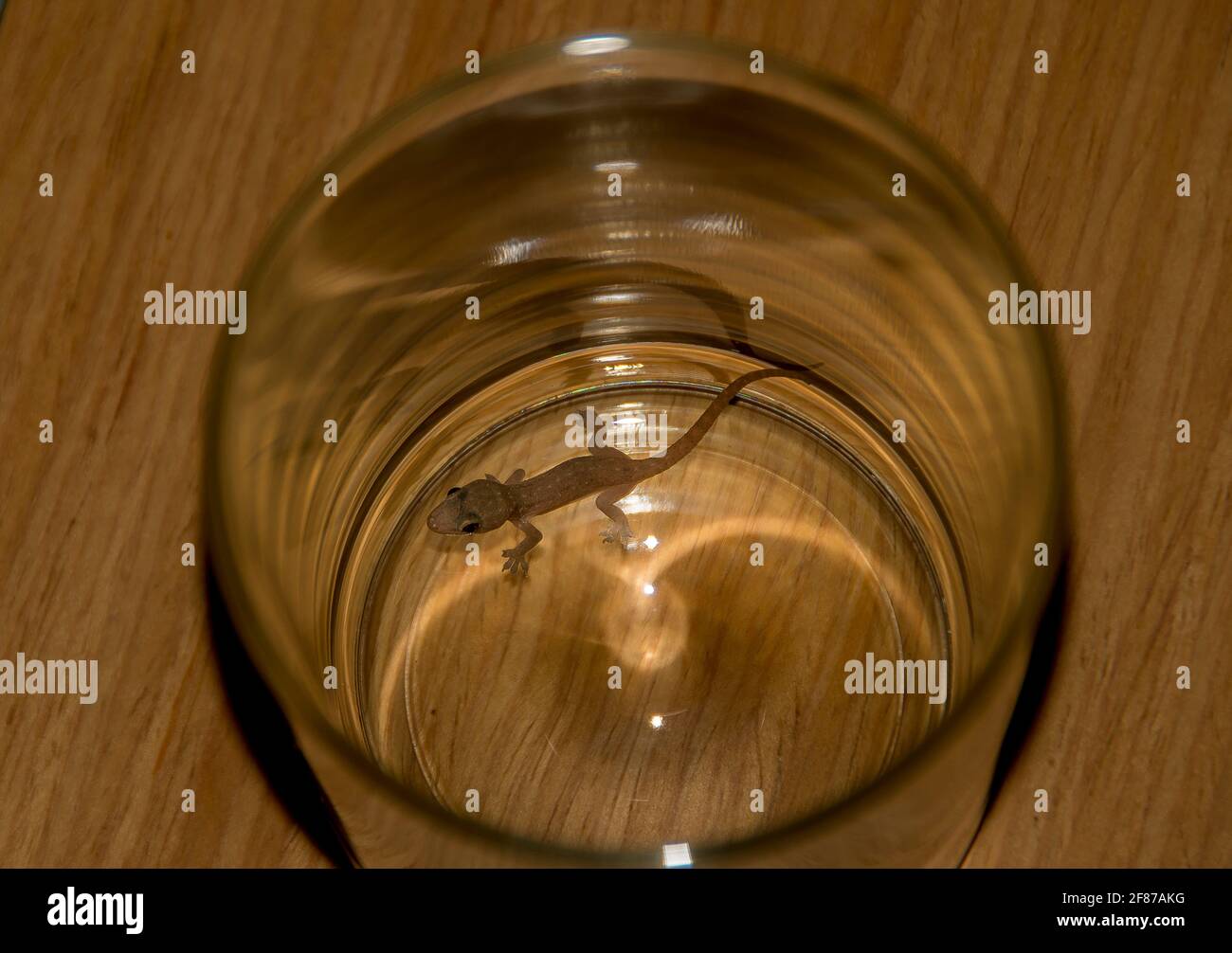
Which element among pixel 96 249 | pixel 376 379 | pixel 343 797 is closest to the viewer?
pixel 343 797

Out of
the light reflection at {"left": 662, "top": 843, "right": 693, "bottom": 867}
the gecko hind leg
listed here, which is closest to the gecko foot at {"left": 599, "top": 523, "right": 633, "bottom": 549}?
the gecko hind leg

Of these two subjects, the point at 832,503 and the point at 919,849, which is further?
the point at 832,503

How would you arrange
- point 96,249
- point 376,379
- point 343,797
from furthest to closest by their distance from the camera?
point 96,249 → point 376,379 → point 343,797

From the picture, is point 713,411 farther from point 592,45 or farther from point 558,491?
point 592,45

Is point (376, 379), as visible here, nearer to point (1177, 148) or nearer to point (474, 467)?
point (474, 467)

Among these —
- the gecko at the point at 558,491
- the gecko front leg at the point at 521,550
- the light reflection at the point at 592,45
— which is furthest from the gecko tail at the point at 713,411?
the light reflection at the point at 592,45

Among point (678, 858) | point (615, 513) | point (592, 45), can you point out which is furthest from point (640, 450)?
point (678, 858)
